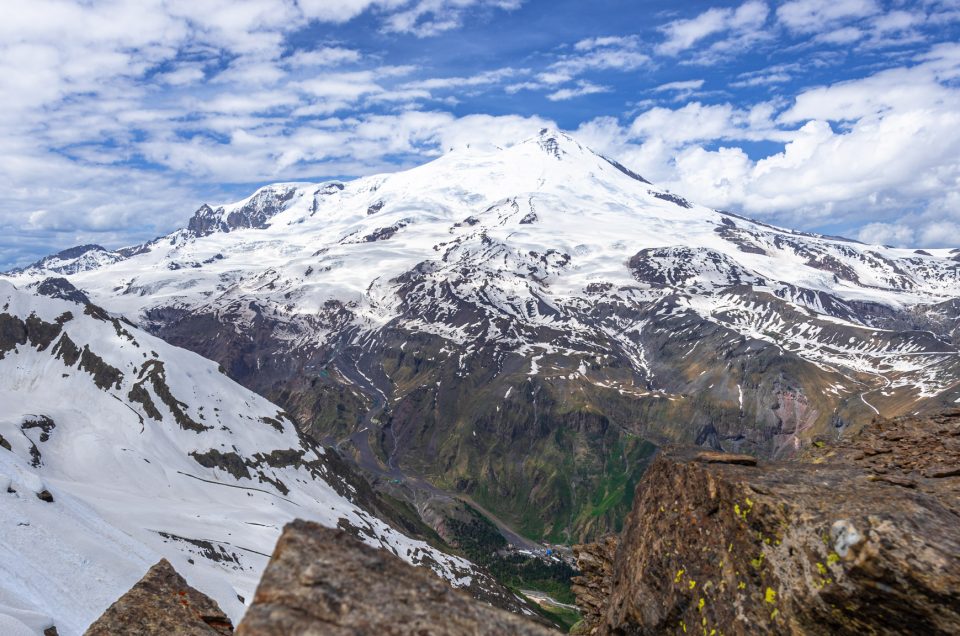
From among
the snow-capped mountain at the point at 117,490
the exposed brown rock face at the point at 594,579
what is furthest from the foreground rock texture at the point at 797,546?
the snow-capped mountain at the point at 117,490

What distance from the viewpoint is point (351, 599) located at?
9.62 metres

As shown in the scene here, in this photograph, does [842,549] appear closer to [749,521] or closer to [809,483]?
[749,521]

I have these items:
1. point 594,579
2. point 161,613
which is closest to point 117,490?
point 161,613

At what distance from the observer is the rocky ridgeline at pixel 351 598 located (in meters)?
9.08

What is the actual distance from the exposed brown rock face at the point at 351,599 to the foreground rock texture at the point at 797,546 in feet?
22.0

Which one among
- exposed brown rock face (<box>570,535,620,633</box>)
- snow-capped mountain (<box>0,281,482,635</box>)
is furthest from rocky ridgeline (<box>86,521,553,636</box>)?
snow-capped mountain (<box>0,281,482,635</box>)

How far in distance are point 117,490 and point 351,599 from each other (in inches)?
5652

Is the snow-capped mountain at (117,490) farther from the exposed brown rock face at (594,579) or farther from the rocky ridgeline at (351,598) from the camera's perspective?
the exposed brown rock face at (594,579)

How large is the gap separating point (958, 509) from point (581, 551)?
17.4 meters

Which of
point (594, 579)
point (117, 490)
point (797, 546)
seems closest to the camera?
point (797, 546)

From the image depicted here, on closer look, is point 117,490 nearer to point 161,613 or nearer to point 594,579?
point 161,613

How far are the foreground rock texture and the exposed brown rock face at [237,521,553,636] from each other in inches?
264

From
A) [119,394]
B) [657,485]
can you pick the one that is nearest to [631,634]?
[657,485]

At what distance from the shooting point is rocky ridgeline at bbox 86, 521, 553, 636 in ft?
29.8
